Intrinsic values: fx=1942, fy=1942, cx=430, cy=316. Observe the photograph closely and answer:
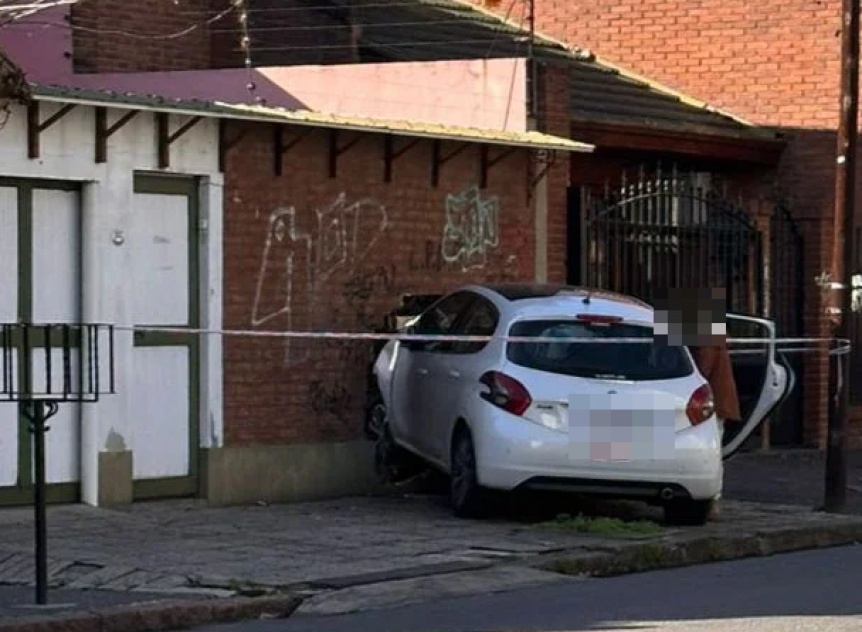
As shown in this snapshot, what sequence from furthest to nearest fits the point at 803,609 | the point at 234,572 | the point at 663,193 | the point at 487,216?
the point at 663,193 → the point at 487,216 → the point at 234,572 → the point at 803,609

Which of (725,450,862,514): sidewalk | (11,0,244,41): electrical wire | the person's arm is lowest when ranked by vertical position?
(725,450,862,514): sidewalk

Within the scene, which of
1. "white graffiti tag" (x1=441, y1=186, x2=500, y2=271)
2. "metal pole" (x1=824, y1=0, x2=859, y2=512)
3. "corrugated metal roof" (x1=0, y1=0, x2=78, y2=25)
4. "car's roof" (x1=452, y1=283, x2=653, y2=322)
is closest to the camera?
"corrugated metal roof" (x1=0, y1=0, x2=78, y2=25)

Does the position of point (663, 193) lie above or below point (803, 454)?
above

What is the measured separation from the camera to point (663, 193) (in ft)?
59.4

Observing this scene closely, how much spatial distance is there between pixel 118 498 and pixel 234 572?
8.92 ft

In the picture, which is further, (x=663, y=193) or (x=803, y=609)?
(x=663, y=193)

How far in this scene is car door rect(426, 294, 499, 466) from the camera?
13648 mm

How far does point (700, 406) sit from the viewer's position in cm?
1340

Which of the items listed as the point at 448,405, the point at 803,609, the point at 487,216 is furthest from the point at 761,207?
the point at 803,609

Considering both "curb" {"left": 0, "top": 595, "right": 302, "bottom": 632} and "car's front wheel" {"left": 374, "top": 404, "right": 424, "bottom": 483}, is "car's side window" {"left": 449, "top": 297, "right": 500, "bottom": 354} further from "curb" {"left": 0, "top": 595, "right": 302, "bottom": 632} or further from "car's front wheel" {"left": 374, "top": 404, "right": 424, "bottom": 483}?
"curb" {"left": 0, "top": 595, "right": 302, "bottom": 632}

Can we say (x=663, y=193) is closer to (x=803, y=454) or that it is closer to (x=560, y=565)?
(x=803, y=454)

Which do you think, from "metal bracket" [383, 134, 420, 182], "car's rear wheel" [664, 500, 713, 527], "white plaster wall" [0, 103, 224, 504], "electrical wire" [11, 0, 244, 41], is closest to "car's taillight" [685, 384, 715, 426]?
"car's rear wheel" [664, 500, 713, 527]

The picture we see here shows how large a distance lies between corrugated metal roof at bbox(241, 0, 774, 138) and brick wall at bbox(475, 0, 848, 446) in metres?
0.30

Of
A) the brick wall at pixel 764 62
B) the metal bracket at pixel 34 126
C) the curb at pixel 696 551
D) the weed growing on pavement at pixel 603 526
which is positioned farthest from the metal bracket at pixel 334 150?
the brick wall at pixel 764 62
